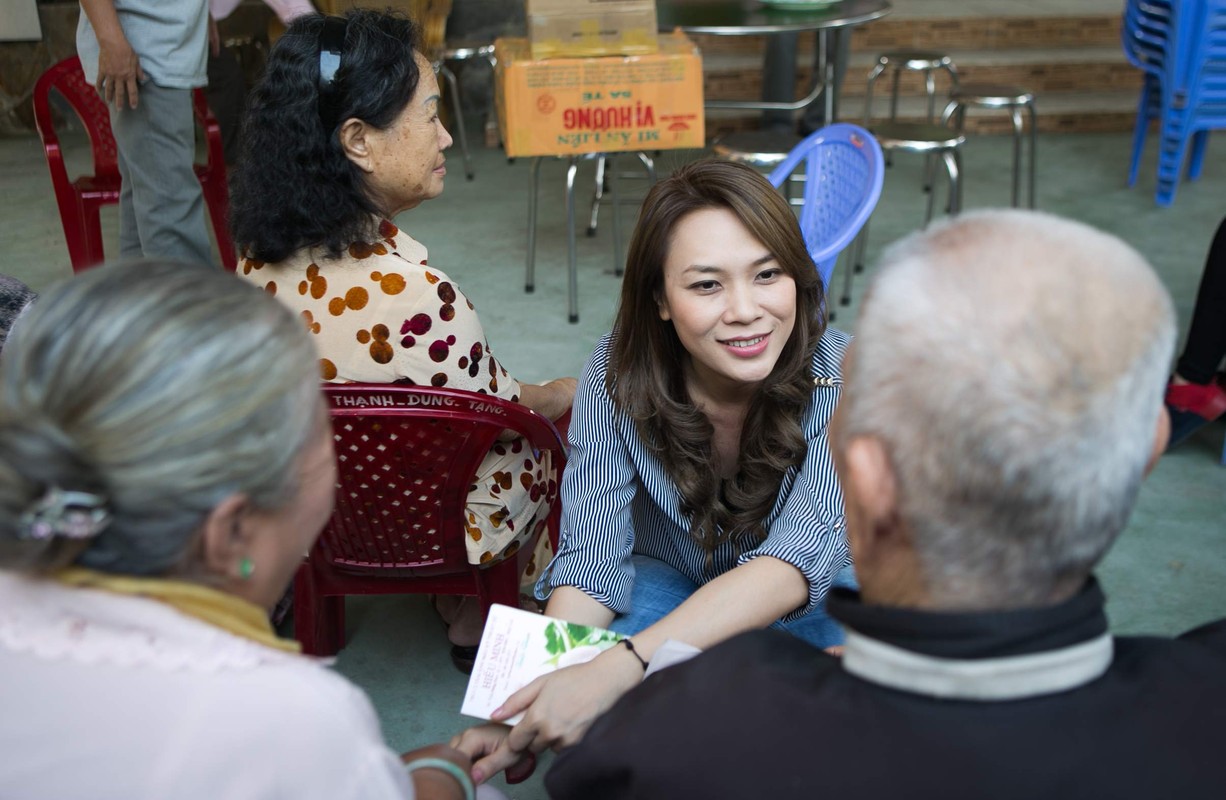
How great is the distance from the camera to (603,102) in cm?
345

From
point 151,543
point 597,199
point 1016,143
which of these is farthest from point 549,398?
point 1016,143

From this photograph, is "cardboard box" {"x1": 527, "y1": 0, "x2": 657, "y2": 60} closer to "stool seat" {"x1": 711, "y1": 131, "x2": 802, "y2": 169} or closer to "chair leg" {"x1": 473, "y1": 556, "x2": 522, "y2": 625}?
"stool seat" {"x1": 711, "y1": 131, "x2": 802, "y2": 169}

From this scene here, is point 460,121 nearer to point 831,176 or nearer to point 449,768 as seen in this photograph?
point 831,176

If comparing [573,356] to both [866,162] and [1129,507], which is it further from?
[1129,507]

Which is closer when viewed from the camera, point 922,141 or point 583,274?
point 922,141

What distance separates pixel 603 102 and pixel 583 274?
97 centimetres

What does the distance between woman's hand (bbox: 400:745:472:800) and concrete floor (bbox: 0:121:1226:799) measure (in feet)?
2.51

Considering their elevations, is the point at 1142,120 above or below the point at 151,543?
below

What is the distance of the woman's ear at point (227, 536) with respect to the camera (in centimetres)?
84

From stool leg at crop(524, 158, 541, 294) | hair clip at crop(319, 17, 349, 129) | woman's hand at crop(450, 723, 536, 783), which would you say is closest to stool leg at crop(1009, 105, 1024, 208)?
stool leg at crop(524, 158, 541, 294)

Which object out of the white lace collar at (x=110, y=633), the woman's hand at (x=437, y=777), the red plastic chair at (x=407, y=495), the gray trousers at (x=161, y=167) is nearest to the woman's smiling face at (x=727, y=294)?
the red plastic chair at (x=407, y=495)

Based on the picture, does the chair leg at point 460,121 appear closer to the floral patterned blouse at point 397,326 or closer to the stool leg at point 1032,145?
the stool leg at point 1032,145

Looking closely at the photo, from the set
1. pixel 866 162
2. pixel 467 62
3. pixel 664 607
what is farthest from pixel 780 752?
pixel 467 62

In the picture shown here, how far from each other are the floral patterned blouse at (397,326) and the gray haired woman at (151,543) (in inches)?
35.3
